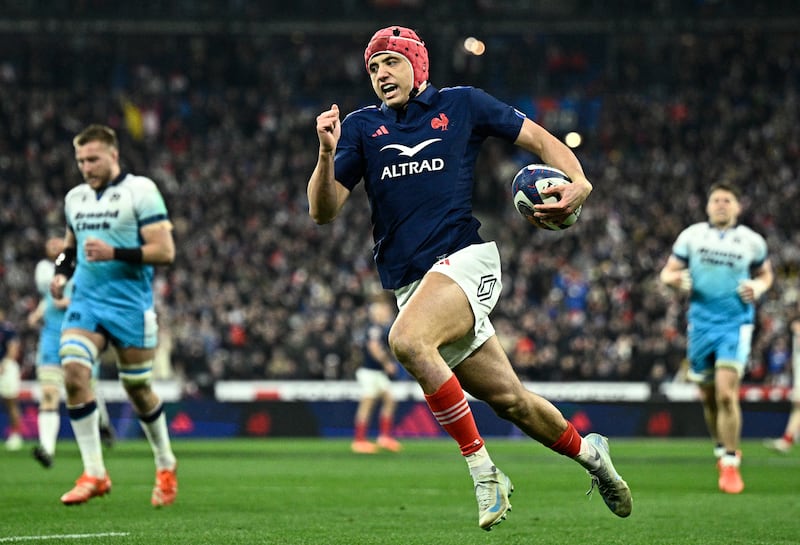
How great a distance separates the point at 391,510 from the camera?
9602 millimetres

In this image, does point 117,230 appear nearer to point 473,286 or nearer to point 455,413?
point 473,286

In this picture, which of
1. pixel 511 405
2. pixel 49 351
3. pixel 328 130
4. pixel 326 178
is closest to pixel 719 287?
pixel 511 405

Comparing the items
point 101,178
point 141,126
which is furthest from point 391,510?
point 141,126

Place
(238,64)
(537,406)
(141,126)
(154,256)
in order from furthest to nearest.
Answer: (238,64), (141,126), (154,256), (537,406)

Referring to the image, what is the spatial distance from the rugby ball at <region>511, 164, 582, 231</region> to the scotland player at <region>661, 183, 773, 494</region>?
214 inches

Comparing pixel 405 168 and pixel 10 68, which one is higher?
pixel 10 68

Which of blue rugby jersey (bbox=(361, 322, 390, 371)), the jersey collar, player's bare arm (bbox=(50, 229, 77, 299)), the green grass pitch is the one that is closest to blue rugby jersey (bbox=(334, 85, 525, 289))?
the jersey collar

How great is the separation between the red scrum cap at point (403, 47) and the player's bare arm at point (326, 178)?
1.71ft

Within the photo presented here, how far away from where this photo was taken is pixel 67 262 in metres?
10.1

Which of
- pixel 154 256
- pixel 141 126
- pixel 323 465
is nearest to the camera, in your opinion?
pixel 154 256

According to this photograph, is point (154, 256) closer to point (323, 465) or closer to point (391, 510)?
point (391, 510)

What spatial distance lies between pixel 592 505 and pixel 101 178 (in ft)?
14.8

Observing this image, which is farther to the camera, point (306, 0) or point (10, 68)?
point (306, 0)

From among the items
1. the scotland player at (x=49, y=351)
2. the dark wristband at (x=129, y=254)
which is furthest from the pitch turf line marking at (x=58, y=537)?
the scotland player at (x=49, y=351)
